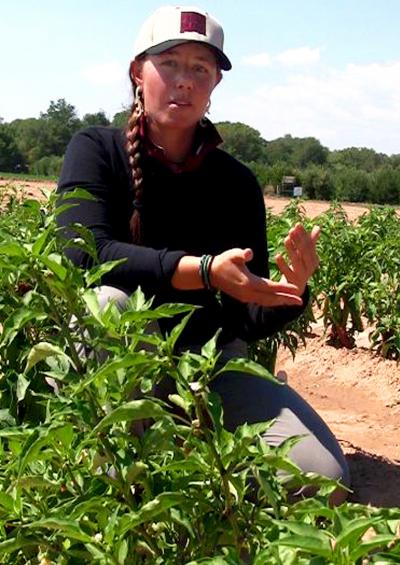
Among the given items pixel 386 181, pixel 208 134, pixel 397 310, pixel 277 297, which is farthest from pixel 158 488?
pixel 386 181

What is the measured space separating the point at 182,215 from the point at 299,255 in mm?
622

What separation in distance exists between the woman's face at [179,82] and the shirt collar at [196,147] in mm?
116

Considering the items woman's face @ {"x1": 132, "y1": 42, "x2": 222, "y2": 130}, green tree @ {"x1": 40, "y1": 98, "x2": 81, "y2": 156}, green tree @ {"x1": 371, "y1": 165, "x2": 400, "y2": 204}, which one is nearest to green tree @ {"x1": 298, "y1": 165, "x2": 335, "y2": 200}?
green tree @ {"x1": 371, "y1": 165, "x2": 400, "y2": 204}

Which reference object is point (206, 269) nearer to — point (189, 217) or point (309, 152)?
point (189, 217)

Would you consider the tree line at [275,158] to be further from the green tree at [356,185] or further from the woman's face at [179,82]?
the woman's face at [179,82]

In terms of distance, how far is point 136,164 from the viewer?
279cm

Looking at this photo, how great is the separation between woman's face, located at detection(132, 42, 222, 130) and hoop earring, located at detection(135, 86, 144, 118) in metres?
0.06

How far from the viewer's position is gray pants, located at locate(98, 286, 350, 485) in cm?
262

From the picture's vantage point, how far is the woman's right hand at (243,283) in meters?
2.21

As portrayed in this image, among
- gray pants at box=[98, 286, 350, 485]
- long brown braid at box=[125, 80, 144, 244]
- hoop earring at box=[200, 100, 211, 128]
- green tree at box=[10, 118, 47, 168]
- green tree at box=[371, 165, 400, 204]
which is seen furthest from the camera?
green tree at box=[10, 118, 47, 168]

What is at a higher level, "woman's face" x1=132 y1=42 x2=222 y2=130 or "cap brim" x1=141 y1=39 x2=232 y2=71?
"cap brim" x1=141 y1=39 x2=232 y2=71

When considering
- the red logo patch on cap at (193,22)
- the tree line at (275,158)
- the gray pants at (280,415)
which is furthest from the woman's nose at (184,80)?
the tree line at (275,158)

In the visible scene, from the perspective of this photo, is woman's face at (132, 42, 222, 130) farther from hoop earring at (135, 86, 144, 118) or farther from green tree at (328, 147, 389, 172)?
green tree at (328, 147, 389, 172)

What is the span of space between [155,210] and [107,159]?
22 cm
